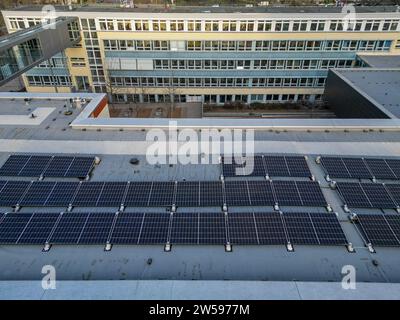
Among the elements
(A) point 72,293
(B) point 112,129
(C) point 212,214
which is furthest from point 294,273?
(B) point 112,129

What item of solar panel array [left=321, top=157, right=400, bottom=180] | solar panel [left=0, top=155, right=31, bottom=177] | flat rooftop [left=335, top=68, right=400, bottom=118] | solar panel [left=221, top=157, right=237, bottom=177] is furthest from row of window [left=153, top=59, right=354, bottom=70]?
solar panel [left=0, top=155, right=31, bottom=177]

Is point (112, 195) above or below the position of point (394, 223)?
above

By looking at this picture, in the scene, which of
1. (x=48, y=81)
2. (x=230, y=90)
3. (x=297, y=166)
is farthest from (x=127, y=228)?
(x=48, y=81)

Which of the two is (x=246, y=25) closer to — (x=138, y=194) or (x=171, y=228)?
(x=138, y=194)

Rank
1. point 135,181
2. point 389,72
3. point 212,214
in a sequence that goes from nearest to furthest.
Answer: point 212,214 < point 135,181 < point 389,72

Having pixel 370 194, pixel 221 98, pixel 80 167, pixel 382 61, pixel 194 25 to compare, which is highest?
pixel 194 25

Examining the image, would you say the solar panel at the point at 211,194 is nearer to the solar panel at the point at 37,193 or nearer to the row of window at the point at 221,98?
the solar panel at the point at 37,193

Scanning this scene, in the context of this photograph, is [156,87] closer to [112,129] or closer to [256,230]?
[112,129]
